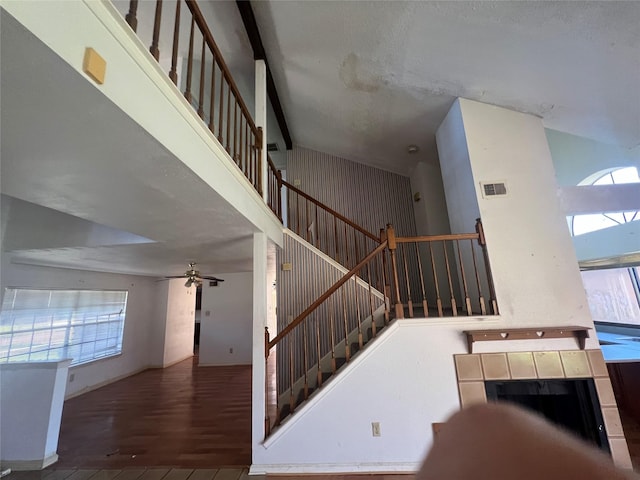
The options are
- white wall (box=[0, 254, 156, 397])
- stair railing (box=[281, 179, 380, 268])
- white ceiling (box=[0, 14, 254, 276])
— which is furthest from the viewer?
stair railing (box=[281, 179, 380, 268])

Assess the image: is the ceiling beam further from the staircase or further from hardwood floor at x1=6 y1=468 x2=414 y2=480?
hardwood floor at x1=6 y1=468 x2=414 y2=480

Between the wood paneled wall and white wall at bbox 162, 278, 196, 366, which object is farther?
white wall at bbox 162, 278, 196, 366

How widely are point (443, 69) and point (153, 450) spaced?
489 cm

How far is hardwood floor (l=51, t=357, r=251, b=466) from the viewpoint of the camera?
8.97 feet

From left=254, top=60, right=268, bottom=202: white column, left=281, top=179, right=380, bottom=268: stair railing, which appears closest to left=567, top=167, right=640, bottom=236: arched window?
left=281, top=179, right=380, bottom=268: stair railing

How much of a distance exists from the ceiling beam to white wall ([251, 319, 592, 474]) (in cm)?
349

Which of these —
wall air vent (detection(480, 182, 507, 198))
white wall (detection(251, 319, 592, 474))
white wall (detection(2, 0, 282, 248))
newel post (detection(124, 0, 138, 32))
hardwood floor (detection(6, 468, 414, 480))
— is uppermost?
newel post (detection(124, 0, 138, 32))

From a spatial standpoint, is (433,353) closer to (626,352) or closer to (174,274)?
(626,352)

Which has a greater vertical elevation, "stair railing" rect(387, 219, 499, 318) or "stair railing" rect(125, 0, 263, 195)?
"stair railing" rect(125, 0, 263, 195)

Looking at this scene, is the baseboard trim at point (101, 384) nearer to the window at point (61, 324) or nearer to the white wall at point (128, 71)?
the window at point (61, 324)

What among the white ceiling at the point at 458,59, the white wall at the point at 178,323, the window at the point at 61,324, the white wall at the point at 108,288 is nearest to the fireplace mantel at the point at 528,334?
the white ceiling at the point at 458,59

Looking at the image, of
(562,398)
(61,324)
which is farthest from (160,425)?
(562,398)

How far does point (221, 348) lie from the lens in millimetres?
6672

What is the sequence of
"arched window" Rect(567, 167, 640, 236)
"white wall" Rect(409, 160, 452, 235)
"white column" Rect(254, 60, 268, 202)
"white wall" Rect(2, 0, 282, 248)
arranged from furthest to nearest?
"white wall" Rect(409, 160, 452, 235) → "arched window" Rect(567, 167, 640, 236) → "white column" Rect(254, 60, 268, 202) → "white wall" Rect(2, 0, 282, 248)
